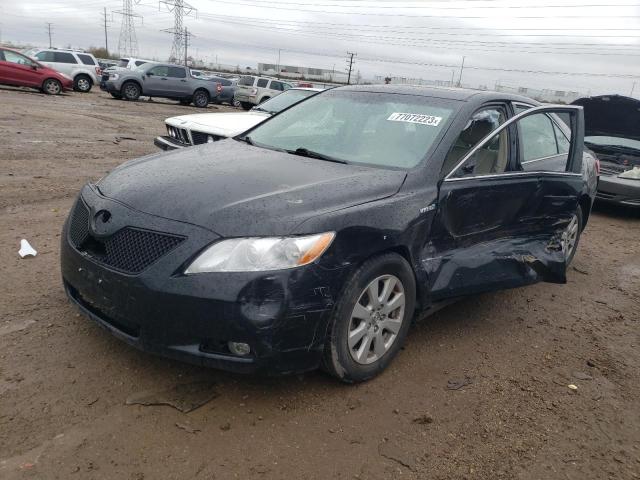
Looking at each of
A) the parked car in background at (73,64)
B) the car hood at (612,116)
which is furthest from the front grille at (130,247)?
the parked car in background at (73,64)

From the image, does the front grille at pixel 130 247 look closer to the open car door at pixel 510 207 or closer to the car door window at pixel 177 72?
the open car door at pixel 510 207

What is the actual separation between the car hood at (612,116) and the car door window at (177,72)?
18.3 meters

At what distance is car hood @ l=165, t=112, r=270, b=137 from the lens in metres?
6.67

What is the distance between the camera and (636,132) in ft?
30.1

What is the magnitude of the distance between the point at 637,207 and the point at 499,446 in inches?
277

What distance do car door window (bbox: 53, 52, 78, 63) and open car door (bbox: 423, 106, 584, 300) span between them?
23.8m

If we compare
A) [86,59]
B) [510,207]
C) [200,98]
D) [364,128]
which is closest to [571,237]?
[510,207]

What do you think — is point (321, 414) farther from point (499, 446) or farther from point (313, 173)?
point (313, 173)

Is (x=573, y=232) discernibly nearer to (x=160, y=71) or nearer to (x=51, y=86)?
(x=51, y=86)

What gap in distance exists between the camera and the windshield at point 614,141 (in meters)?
9.19

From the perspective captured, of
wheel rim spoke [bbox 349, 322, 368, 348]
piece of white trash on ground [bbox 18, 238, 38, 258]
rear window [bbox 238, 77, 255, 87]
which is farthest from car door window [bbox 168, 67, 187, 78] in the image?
wheel rim spoke [bbox 349, 322, 368, 348]

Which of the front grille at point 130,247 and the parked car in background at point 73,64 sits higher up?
the front grille at point 130,247

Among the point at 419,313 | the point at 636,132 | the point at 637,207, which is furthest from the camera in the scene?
the point at 636,132

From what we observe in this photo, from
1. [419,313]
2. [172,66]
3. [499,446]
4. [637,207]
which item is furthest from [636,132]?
[172,66]
